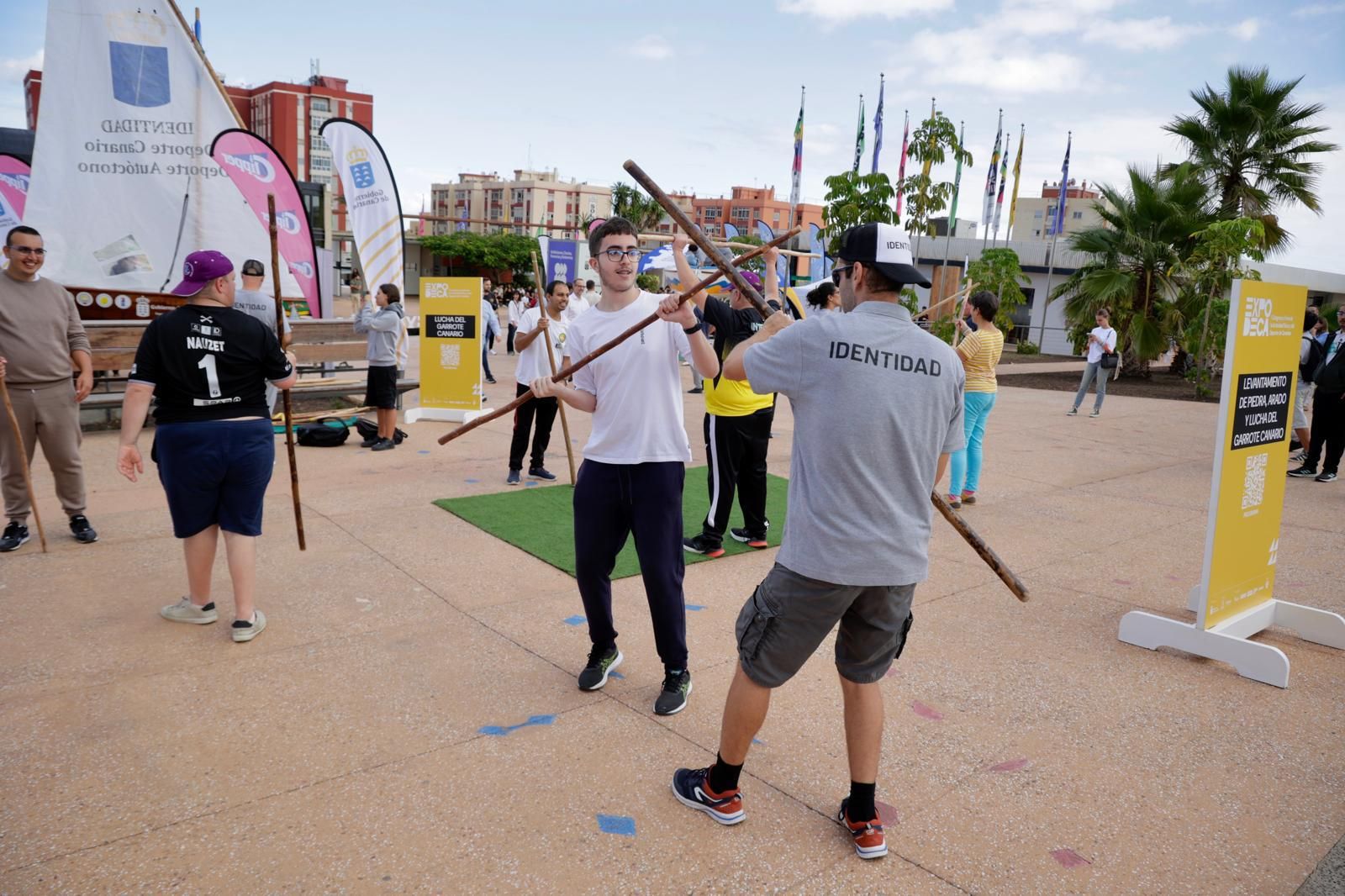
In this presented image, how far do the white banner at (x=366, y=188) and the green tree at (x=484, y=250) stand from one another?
68.2m

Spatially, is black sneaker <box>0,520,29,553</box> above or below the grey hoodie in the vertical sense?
below

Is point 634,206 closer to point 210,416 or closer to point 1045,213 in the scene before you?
point 1045,213

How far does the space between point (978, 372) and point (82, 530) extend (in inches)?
260

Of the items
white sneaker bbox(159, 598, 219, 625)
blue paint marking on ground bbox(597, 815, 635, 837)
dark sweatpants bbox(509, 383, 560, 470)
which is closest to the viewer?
blue paint marking on ground bbox(597, 815, 635, 837)

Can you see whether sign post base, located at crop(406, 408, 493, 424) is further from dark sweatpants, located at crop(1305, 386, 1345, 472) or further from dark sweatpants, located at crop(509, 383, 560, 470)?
dark sweatpants, located at crop(1305, 386, 1345, 472)

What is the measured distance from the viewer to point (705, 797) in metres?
2.82

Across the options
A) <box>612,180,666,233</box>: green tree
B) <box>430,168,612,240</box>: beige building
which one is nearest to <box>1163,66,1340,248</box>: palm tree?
<box>612,180,666,233</box>: green tree

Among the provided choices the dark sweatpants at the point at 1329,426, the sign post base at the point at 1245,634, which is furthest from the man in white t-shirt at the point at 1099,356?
the sign post base at the point at 1245,634

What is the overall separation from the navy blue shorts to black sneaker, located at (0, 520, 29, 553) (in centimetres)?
203

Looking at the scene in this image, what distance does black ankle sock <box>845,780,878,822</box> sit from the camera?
268 centimetres

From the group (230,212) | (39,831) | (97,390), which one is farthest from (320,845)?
(97,390)

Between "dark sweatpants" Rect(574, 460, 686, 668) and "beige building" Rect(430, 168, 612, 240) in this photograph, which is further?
"beige building" Rect(430, 168, 612, 240)

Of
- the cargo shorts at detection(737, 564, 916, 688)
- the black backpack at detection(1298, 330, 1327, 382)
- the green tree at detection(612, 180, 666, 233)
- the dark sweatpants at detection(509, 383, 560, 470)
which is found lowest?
the dark sweatpants at detection(509, 383, 560, 470)

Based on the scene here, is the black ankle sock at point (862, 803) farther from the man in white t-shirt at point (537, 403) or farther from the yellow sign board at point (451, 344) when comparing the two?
the yellow sign board at point (451, 344)
